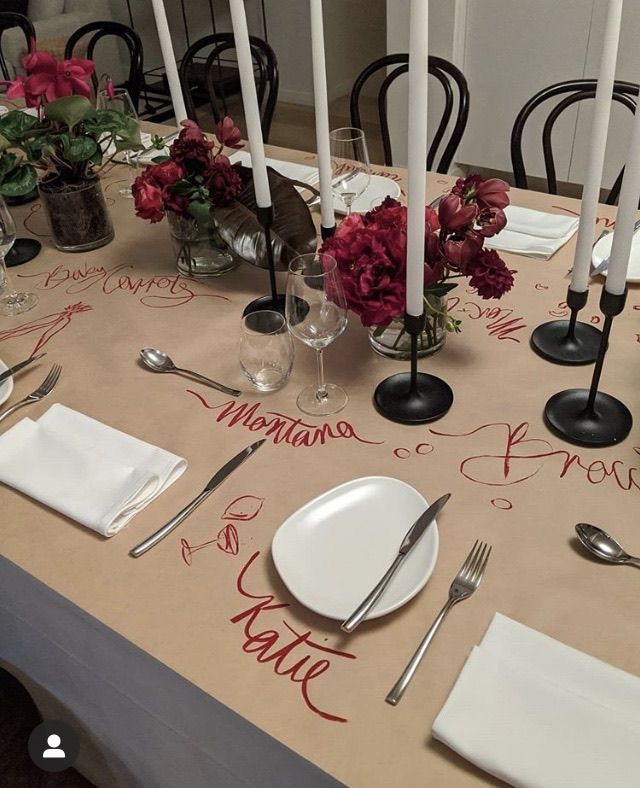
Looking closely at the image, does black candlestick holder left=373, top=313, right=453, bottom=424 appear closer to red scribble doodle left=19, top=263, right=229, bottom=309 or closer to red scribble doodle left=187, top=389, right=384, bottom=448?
red scribble doodle left=187, top=389, right=384, bottom=448

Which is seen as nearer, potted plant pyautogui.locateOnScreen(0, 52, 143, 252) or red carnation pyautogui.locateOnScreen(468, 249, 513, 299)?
red carnation pyautogui.locateOnScreen(468, 249, 513, 299)

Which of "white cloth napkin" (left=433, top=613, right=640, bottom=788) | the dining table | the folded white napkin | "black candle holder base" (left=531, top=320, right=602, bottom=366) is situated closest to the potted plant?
the dining table

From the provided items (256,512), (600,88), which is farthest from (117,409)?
(600,88)

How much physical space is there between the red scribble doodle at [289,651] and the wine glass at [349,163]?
0.75 m

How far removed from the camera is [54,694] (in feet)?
3.20

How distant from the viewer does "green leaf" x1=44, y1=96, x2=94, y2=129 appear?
1.14 metres

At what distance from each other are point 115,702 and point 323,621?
358 millimetres

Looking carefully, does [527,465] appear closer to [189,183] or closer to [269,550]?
[269,550]

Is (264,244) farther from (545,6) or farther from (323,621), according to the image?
(545,6)

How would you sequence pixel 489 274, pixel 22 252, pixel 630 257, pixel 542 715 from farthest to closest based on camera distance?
pixel 22 252 → pixel 630 257 → pixel 489 274 → pixel 542 715

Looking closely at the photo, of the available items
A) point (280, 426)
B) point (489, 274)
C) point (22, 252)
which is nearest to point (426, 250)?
point (489, 274)

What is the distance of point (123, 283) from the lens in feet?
4.04

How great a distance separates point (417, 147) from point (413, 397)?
33 cm

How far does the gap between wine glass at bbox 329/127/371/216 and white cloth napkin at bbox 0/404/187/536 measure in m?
0.57
